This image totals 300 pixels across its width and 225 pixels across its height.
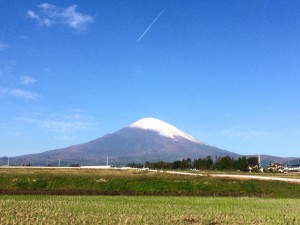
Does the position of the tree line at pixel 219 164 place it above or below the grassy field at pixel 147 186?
above

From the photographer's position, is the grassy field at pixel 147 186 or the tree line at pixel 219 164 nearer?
the grassy field at pixel 147 186

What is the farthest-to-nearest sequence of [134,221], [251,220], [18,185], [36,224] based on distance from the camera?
[18,185]
[251,220]
[134,221]
[36,224]

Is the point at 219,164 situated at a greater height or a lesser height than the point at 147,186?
greater

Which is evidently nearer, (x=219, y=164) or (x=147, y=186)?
(x=147, y=186)

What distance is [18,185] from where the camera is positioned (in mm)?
48438

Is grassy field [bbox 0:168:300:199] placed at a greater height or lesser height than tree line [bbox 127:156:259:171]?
lesser

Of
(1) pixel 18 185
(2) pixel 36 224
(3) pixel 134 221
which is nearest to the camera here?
(2) pixel 36 224

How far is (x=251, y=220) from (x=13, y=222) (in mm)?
11946

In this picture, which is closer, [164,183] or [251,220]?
[251,220]

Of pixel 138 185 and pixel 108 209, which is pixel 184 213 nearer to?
pixel 108 209

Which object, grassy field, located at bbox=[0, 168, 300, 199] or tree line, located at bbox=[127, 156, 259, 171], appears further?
tree line, located at bbox=[127, 156, 259, 171]

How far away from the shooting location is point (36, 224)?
696 inches

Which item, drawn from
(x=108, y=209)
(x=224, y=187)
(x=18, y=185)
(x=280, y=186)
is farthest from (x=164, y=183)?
(x=108, y=209)

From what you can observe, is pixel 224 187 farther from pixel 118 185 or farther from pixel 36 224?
pixel 36 224
